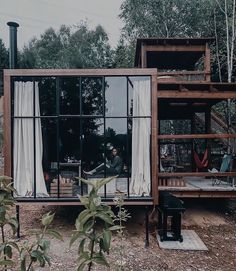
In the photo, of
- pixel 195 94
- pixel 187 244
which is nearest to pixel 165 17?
pixel 195 94

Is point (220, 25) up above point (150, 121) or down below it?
above

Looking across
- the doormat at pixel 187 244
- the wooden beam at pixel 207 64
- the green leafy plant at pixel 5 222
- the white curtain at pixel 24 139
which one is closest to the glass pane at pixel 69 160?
the white curtain at pixel 24 139

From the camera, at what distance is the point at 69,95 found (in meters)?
6.52

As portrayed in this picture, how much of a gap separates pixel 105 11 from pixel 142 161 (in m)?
31.0

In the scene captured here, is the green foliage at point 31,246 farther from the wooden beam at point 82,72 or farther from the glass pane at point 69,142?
the glass pane at point 69,142

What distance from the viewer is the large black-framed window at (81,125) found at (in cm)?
603

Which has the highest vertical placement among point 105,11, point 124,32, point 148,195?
point 105,11

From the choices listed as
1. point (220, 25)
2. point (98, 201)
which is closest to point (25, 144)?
point (98, 201)

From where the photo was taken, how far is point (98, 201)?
2.10 m

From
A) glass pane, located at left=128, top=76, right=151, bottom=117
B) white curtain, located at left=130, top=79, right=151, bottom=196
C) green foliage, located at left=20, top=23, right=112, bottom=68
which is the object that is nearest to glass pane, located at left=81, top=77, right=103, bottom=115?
glass pane, located at left=128, top=76, right=151, bottom=117

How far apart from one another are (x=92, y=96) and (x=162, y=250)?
3.61 m

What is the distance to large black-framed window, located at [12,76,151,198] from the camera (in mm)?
6027

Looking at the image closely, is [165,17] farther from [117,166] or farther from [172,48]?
[117,166]

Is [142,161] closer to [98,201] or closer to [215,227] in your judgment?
[215,227]
